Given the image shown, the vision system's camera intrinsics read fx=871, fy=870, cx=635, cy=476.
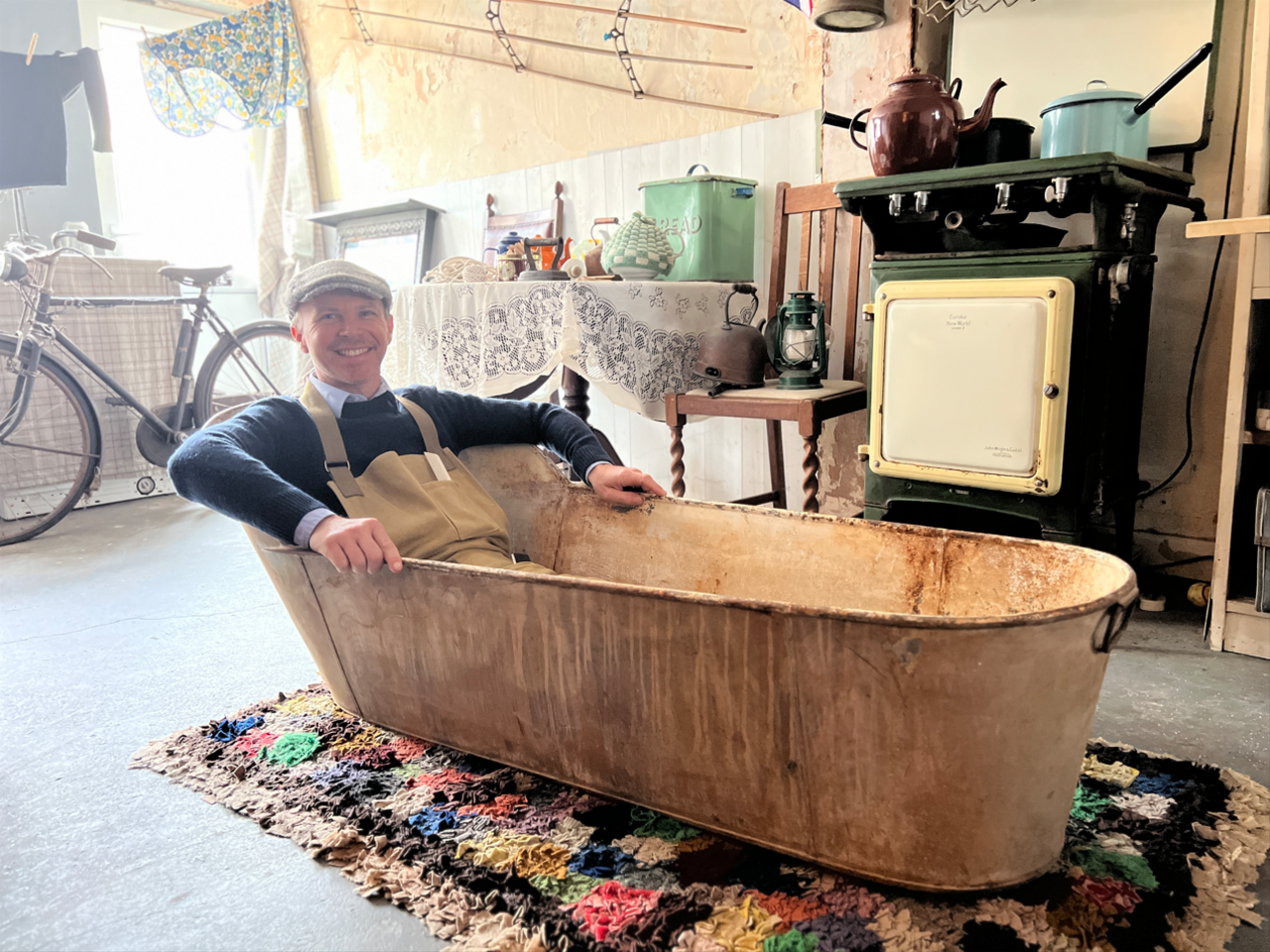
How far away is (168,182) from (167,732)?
4.25 metres

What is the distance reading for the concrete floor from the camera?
1132 mm

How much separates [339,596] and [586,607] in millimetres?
513

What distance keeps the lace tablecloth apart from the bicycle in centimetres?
128

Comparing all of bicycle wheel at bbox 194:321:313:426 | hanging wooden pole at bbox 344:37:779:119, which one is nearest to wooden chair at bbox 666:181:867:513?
hanging wooden pole at bbox 344:37:779:119

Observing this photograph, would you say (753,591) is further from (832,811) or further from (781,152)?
(781,152)

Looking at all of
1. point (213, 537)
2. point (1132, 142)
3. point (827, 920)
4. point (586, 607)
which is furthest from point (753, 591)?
point (213, 537)

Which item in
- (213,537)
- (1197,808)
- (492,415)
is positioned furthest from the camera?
(213,537)

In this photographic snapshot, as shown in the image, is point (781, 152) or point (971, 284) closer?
point (971, 284)

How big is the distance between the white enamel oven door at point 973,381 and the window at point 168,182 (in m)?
3.98

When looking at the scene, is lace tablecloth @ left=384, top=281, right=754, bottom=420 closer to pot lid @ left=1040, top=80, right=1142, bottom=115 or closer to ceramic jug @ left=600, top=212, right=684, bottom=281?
ceramic jug @ left=600, top=212, right=684, bottom=281

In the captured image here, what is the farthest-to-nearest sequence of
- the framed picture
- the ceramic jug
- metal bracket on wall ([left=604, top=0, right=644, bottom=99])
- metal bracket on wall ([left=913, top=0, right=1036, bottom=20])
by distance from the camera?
the framed picture < metal bracket on wall ([left=604, top=0, right=644, bottom=99]) < the ceramic jug < metal bracket on wall ([left=913, top=0, right=1036, bottom=20])

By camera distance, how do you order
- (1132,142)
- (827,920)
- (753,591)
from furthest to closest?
(1132,142) → (753,591) → (827,920)

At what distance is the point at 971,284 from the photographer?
6.32 ft

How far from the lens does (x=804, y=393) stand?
2295 millimetres
